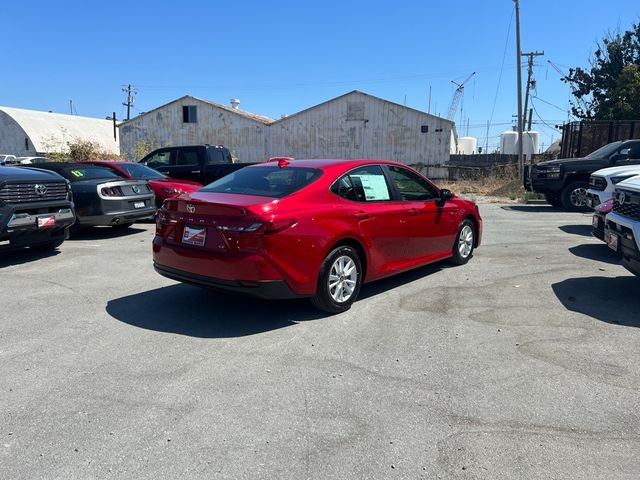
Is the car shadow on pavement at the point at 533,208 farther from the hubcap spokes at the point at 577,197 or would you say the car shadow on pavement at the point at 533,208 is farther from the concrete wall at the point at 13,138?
the concrete wall at the point at 13,138

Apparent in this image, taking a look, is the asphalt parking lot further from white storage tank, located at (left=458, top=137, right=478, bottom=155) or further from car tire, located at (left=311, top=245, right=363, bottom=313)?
white storage tank, located at (left=458, top=137, right=478, bottom=155)

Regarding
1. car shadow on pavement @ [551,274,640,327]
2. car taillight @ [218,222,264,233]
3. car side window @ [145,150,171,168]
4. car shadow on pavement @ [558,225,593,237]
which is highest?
car side window @ [145,150,171,168]

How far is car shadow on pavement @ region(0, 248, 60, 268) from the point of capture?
772 cm

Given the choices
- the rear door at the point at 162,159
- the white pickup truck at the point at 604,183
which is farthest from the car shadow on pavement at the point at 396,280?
the rear door at the point at 162,159

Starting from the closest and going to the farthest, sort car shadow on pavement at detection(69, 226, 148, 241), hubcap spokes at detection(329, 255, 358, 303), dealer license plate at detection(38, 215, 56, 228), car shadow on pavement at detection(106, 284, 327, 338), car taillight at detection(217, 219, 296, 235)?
car taillight at detection(217, 219, 296, 235), car shadow on pavement at detection(106, 284, 327, 338), hubcap spokes at detection(329, 255, 358, 303), dealer license plate at detection(38, 215, 56, 228), car shadow on pavement at detection(69, 226, 148, 241)

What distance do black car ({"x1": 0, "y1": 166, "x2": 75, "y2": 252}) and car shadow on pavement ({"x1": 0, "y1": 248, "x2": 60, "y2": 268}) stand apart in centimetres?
34

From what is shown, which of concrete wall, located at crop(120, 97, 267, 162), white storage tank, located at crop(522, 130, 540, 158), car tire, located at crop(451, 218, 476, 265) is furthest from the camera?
white storage tank, located at crop(522, 130, 540, 158)

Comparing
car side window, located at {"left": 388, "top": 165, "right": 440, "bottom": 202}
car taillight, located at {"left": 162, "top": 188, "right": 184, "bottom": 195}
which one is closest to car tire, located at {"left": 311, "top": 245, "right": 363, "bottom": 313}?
car side window, located at {"left": 388, "top": 165, "right": 440, "bottom": 202}

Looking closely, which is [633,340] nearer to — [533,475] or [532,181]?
[533,475]

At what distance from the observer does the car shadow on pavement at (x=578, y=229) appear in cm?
1053

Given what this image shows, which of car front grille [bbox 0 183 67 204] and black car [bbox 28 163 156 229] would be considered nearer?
car front grille [bbox 0 183 67 204]

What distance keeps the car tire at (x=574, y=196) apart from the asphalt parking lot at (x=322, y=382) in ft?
28.7

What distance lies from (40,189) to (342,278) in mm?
5028

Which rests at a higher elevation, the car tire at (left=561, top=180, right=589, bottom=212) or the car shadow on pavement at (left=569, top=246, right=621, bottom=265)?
the car tire at (left=561, top=180, right=589, bottom=212)
